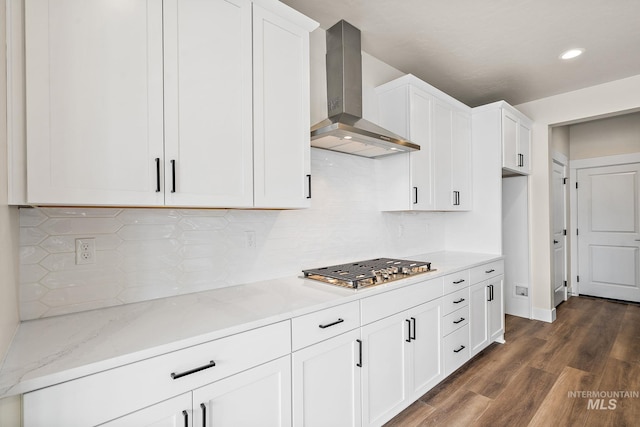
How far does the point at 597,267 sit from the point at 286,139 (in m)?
5.51

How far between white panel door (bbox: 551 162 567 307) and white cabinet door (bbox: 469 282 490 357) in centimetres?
212

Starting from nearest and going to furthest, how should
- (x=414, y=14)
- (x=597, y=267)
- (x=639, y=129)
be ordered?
(x=414, y=14), (x=639, y=129), (x=597, y=267)

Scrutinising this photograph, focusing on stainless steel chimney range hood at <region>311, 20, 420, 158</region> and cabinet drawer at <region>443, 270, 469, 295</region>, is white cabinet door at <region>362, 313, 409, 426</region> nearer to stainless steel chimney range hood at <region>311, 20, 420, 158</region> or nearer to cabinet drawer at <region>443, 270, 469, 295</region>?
cabinet drawer at <region>443, 270, 469, 295</region>

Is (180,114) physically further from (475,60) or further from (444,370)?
(475,60)

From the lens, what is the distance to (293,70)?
1790mm

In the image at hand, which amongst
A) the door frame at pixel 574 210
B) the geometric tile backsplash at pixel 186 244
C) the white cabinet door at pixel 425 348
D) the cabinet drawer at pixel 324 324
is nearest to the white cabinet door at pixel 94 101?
the geometric tile backsplash at pixel 186 244

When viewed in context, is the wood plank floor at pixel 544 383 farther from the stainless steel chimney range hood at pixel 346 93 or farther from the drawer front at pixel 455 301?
the stainless steel chimney range hood at pixel 346 93

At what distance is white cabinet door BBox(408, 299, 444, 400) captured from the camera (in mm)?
Answer: 2095

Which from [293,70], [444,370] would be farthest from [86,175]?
A: [444,370]

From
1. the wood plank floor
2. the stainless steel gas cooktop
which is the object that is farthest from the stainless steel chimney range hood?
the wood plank floor

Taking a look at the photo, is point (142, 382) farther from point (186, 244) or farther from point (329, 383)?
point (329, 383)

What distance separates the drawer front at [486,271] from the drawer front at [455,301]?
18 centimetres

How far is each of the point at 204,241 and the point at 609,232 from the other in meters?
5.73
